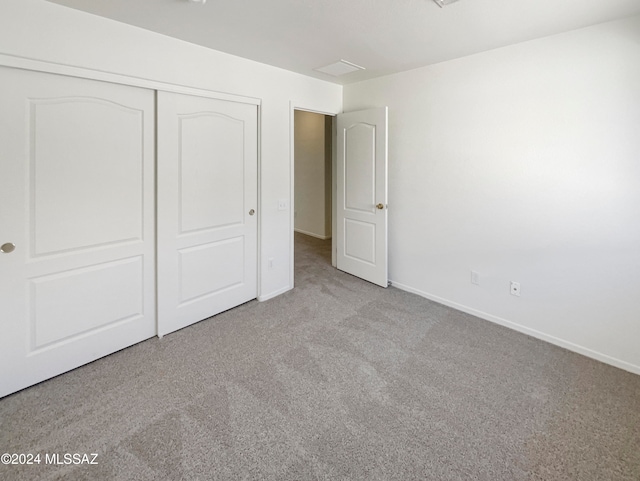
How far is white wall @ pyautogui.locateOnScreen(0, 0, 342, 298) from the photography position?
1.93 meters

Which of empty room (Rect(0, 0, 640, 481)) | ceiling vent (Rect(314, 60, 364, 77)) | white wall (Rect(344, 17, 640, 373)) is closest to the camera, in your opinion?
empty room (Rect(0, 0, 640, 481))

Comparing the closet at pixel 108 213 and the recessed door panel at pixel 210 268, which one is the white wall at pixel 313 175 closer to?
the closet at pixel 108 213

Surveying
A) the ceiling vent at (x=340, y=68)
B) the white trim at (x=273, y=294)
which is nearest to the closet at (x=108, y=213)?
the white trim at (x=273, y=294)

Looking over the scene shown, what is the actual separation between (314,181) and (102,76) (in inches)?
186

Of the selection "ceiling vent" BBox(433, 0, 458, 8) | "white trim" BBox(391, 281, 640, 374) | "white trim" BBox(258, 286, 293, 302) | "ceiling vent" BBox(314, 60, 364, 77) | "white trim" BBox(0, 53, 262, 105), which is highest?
"ceiling vent" BBox(314, 60, 364, 77)

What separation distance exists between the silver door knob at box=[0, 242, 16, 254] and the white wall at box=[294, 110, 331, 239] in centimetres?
497

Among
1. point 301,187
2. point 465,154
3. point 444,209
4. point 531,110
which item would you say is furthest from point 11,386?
point 301,187

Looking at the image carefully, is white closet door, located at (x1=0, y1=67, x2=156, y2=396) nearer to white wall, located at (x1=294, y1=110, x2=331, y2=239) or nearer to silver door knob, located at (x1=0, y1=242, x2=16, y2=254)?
silver door knob, located at (x1=0, y1=242, x2=16, y2=254)

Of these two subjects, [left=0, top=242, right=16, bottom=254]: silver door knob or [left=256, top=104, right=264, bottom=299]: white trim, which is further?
[left=256, top=104, right=264, bottom=299]: white trim

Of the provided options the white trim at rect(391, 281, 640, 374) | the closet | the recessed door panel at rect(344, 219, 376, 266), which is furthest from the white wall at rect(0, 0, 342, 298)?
the white trim at rect(391, 281, 640, 374)

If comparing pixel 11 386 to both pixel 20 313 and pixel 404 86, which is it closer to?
pixel 20 313

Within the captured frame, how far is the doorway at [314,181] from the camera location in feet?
20.6

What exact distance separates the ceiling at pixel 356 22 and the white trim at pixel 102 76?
36 cm

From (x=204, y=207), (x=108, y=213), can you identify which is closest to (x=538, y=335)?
(x=204, y=207)
